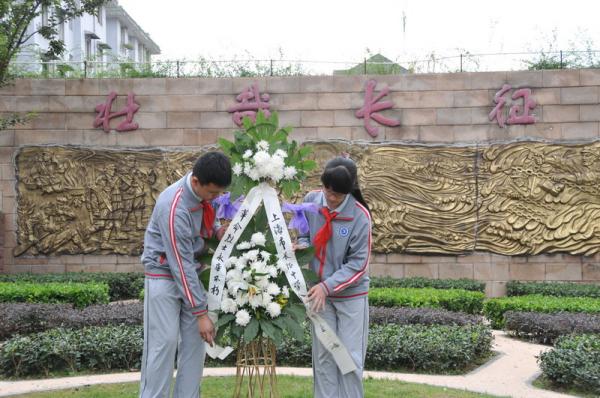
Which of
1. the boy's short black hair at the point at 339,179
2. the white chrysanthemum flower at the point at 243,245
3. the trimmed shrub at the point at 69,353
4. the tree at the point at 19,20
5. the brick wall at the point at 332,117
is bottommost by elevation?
the trimmed shrub at the point at 69,353

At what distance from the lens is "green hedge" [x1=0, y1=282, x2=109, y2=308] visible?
28.5 ft

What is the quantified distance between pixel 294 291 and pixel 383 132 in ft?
24.1

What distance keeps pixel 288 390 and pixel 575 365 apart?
203 centimetres

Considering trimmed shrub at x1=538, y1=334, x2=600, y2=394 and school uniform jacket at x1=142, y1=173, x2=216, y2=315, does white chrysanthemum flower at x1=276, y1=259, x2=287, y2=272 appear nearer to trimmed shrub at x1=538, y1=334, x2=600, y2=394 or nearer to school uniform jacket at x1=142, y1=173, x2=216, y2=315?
school uniform jacket at x1=142, y1=173, x2=216, y2=315

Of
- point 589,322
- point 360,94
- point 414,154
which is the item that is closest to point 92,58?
point 360,94

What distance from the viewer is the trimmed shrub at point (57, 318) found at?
684 cm

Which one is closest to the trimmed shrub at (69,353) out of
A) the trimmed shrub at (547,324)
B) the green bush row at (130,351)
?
the green bush row at (130,351)

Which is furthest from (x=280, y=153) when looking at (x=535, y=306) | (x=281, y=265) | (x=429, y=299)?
(x=535, y=306)

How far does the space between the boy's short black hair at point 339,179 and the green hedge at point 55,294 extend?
19.3 ft

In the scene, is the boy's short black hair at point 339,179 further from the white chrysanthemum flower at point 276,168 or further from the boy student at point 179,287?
the boy student at point 179,287

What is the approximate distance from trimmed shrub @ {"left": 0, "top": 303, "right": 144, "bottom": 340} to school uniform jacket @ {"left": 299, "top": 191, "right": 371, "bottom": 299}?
11.5ft

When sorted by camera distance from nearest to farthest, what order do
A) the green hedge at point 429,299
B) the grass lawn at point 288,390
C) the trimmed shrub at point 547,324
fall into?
the grass lawn at point 288,390
the trimmed shrub at point 547,324
the green hedge at point 429,299

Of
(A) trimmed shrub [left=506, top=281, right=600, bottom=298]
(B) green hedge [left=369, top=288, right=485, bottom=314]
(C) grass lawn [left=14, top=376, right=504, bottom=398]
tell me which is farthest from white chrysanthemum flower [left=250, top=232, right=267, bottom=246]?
(A) trimmed shrub [left=506, top=281, right=600, bottom=298]

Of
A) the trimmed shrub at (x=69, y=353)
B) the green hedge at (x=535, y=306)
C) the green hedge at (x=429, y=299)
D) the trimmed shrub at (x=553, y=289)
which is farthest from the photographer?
the trimmed shrub at (x=553, y=289)
